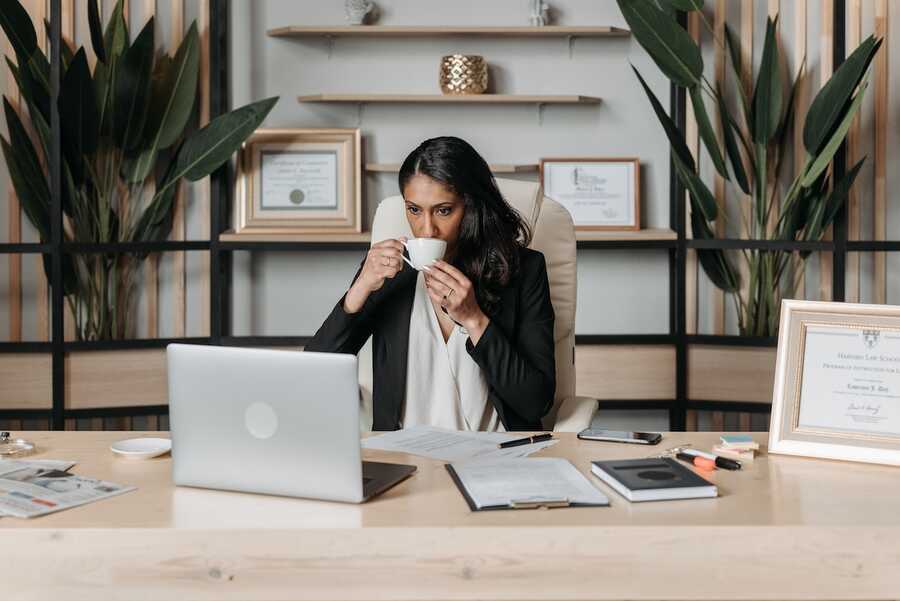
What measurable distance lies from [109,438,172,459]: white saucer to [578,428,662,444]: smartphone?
28.9 inches

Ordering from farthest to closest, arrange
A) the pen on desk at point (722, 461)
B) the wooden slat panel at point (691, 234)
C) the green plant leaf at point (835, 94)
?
the wooden slat panel at point (691, 234)
the green plant leaf at point (835, 94)
the pen on desk at point (722, 461)

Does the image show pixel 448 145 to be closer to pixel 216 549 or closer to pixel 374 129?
pixel 216 549

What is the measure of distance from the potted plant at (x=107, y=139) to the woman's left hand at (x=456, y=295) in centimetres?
148

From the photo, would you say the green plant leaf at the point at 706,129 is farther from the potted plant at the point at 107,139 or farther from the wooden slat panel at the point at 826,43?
the potted plant at the point at 107,139

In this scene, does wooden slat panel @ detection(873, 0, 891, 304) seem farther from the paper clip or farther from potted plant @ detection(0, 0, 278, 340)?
the paper clip

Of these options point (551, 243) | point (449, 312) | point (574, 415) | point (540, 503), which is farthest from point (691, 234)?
point (540, 503)

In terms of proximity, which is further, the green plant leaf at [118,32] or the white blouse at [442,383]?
the green plant leaf at [118,32]

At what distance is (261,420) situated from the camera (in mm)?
1295

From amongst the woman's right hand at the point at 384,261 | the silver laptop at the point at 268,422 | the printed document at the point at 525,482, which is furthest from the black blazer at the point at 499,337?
the silver laptop at the point at 268,422

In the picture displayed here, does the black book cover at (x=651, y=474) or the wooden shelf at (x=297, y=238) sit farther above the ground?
the wooden shelf at (x=297, y=238)

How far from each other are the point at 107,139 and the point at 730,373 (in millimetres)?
2402

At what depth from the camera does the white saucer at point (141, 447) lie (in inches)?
61.1

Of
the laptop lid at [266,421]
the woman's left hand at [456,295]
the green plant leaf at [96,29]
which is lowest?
the laptop lid at [266,421]

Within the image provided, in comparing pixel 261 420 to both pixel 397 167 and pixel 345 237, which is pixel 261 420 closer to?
pixel 345 237
